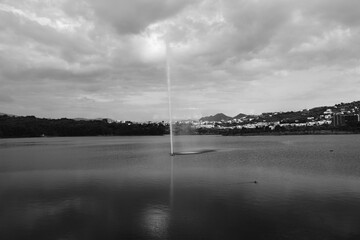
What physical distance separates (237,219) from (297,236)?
191 inches

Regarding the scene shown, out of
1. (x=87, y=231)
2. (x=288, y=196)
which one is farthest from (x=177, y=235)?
(x=288, y=196)

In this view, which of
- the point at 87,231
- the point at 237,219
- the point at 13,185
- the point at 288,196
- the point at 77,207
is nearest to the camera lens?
the point at 87,231

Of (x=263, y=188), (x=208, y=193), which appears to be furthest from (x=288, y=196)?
(x=208, y=193)

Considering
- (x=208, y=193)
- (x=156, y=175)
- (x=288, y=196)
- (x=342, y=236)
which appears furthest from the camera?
(x=156, y=175)

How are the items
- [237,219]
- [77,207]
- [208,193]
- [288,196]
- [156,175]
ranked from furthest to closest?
[156,175] < [208,193] < [288,196] < [77,207] < [237,219]

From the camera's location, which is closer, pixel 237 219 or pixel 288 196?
pixel 237 219

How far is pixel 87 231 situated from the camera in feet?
69.4

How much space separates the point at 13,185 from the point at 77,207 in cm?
1755

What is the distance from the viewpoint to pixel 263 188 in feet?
111

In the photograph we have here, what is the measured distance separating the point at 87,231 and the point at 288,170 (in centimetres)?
3467

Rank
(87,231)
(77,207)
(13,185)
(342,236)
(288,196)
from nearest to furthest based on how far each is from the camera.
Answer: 1. (342,236)
2. (87,231)
3. (77,207)
4. (288,196)
5. (13,185)

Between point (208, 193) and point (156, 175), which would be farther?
point (156, 175)

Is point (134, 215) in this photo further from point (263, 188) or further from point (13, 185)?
point (13, 185)

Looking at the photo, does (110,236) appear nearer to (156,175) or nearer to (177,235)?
(177,235)
